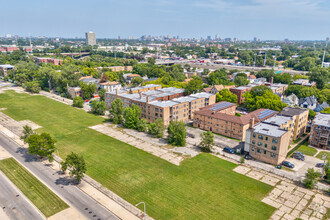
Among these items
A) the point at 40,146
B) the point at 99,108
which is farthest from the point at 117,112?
the point at 40,146

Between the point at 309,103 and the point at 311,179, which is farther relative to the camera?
the point at 309,103

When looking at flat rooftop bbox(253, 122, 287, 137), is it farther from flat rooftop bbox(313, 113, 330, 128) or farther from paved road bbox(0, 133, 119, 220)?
paved road bbox(0, 133, 119, 220)

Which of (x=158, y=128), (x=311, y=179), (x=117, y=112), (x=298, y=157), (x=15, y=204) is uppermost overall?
(x=117, y=112)

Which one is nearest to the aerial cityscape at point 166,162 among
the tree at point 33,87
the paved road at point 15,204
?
the paved road at point 15,204

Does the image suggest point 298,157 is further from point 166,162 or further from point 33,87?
point 33,87

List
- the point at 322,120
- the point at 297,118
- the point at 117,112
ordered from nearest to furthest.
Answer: the point at 322,120, the point at 297,118, the point at 117,112

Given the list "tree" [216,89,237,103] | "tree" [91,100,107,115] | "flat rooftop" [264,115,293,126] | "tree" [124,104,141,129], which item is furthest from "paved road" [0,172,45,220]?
"tree" [216,89,237,103]

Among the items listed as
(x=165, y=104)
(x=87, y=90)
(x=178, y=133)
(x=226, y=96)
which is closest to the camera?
(x=178, y=133)
